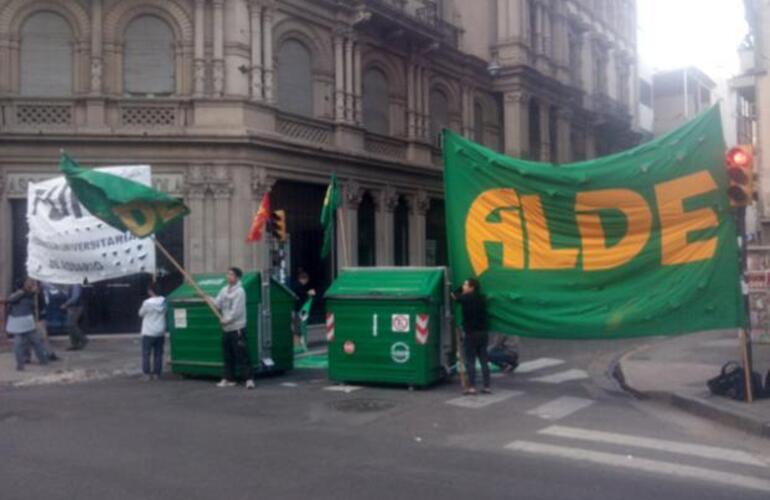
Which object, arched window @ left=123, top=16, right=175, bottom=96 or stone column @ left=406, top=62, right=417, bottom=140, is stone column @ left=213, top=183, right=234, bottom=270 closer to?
arched window @ left=123, top=16, right=175, bottom=96

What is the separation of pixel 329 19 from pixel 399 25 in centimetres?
261

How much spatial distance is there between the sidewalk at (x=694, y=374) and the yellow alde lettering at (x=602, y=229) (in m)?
1.98

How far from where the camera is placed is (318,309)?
77.7 ft

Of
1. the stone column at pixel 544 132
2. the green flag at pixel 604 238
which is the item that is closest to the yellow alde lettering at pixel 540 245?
the green flag at pixel 604 238

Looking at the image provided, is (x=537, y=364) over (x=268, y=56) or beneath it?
beneath

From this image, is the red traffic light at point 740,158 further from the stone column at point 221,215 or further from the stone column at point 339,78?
the stone column at point 339,78

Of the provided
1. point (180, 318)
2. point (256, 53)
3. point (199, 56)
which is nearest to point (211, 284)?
point (180, 318)

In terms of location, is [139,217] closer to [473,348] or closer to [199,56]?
[473,348]

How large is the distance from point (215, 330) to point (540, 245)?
5.26m

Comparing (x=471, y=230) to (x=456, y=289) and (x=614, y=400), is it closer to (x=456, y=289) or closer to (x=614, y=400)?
(x=456, y=289)

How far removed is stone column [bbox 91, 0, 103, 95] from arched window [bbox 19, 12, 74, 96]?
1.93 feet

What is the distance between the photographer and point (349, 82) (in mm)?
24250

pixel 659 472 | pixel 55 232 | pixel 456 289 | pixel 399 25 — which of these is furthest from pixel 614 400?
pixel 399 25

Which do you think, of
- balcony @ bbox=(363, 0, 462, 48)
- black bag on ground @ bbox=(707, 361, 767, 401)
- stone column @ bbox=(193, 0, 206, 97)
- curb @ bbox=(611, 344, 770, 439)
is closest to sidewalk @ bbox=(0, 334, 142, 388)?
stone column @ bbox=(193, 0, 206, 97)
